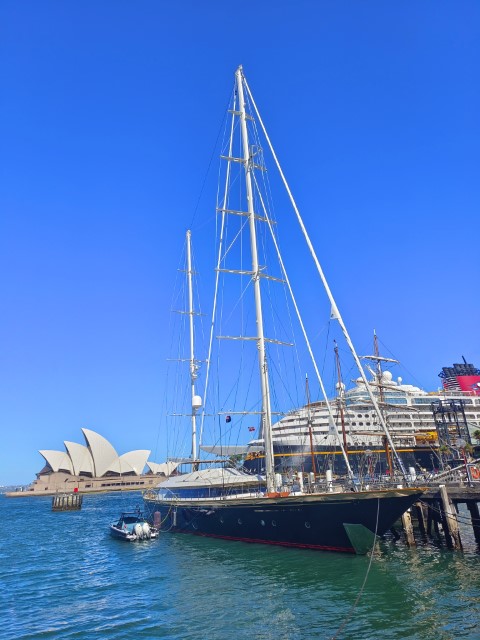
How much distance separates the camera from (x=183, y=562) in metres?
24.2

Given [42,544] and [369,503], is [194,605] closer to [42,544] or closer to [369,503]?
[369,503]

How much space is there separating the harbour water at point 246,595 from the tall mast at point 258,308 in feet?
16.9

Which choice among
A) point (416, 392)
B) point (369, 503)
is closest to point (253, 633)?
point (369, 503)

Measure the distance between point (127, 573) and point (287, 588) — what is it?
9519mm

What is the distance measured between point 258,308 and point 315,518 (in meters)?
13.3

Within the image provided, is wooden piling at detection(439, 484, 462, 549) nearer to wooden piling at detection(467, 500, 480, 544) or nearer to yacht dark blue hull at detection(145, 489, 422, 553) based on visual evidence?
wooden piling at detection(467, 500, 480, 544)

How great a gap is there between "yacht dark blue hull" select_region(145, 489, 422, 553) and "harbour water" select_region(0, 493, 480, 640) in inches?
26.4

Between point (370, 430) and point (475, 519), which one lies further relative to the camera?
point (370, 430)

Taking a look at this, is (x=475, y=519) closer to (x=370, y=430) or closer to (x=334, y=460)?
(x=334, y=460)

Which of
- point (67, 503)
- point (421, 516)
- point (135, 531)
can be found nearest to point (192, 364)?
point (135, 531)

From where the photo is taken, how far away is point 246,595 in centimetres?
1706

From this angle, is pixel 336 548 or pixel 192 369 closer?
pixel 336 548

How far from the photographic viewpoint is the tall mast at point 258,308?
2750 centimetres

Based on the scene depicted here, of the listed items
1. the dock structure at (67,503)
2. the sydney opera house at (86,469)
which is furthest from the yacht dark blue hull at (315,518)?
the sydney opera house at (86,469)
